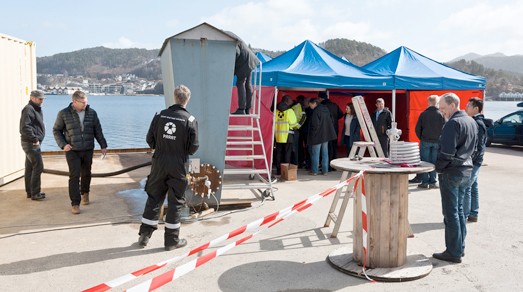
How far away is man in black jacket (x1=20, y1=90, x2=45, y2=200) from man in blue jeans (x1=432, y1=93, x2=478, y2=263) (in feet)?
19.5

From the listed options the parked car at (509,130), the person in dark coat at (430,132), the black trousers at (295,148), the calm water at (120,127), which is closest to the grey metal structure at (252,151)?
the black trousers at (295,148)

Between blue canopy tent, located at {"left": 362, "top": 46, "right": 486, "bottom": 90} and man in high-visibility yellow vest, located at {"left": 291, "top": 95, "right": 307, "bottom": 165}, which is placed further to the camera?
blue canopy tent, located at {"left": 362, "top": 46, "right": 486, "bottom": 90}

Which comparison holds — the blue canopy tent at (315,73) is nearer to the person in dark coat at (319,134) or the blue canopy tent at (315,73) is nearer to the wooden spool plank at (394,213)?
the person in dark coat at (319,134)

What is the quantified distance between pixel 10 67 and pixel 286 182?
5.76m

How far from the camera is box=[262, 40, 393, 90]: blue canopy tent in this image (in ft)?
31.1

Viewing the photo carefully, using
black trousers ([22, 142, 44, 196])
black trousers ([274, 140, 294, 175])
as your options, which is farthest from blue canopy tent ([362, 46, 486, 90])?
black trousers ([22, 142, 44, 196])

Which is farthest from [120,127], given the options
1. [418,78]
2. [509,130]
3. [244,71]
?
[244,71]

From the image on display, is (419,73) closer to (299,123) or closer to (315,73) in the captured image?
(315,73)

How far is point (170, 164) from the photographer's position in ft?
15.8

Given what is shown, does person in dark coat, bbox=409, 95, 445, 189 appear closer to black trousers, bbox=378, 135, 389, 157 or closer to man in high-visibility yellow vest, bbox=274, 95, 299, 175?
black trousers, bbox=378, 135, 389, 157

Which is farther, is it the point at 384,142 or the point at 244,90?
the point at 384,142

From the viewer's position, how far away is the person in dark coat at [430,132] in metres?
8.02

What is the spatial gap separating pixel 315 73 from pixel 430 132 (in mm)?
2832

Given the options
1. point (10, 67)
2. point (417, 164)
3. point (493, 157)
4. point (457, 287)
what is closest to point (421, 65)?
point (493, 157)
